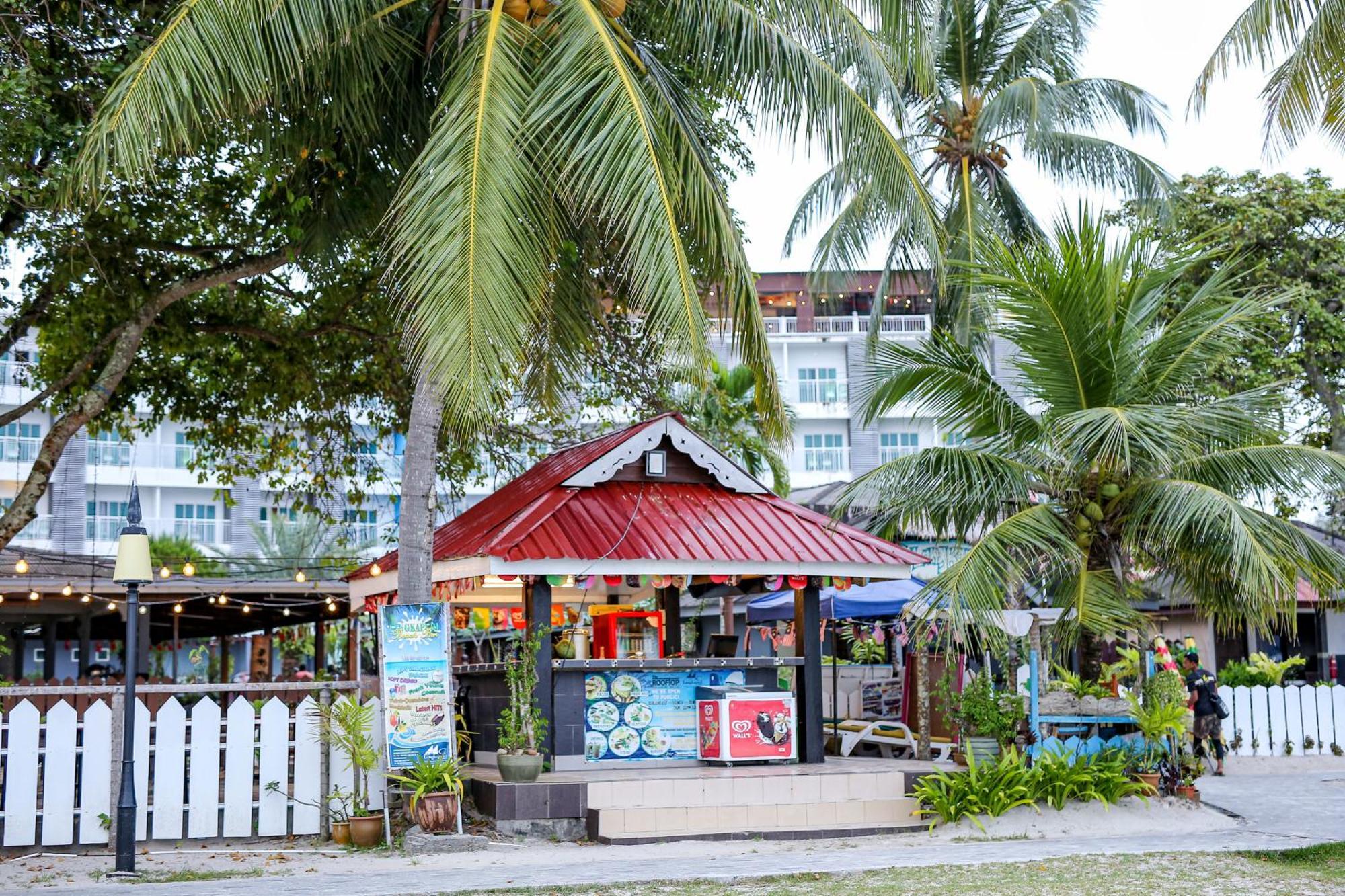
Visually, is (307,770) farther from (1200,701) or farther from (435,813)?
(1200,701)

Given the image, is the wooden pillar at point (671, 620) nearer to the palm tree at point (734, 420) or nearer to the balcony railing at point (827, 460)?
the palm tree at point (734, 420)

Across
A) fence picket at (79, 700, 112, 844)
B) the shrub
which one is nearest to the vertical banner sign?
fence picket at (79, 700, 112, 844)

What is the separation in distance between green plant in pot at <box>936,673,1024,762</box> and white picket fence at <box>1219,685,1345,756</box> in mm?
7919

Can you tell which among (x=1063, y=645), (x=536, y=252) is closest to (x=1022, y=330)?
(x=1063, y=645)

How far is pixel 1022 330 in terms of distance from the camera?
11.8 metres

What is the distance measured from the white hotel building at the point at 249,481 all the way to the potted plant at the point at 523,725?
1254 inches

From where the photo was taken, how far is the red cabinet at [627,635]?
14852 millimetres

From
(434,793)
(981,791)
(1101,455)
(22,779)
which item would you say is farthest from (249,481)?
(1101,455)

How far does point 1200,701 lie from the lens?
16688 millimetres

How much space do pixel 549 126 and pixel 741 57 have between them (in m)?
1.90

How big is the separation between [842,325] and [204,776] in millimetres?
40446

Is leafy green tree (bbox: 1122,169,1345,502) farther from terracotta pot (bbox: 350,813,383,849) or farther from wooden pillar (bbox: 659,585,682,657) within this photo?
terracotta pot (bbox: 350,813,383,849)

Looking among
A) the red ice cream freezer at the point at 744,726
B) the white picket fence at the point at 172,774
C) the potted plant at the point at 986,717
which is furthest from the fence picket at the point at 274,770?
the potted plant at the point at 986,717

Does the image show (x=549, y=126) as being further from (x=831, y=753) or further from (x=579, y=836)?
(x=831, y=753)
